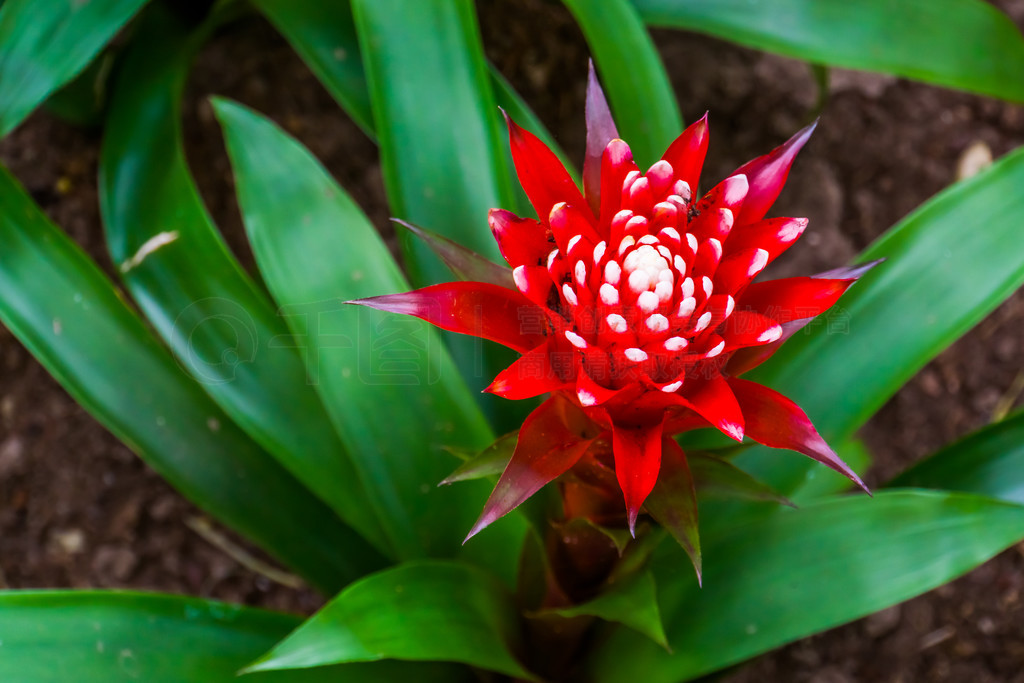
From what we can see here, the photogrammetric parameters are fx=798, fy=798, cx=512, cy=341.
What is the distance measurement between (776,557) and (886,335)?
44cm

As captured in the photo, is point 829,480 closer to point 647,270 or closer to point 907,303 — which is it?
point 907,303

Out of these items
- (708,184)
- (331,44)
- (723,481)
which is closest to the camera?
(723,481)

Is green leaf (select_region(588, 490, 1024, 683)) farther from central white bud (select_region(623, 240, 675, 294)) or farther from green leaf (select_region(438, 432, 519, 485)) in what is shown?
→ central white bud (select_region(623, 240, 675, 294))

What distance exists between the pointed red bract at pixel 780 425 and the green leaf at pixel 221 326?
87 cm

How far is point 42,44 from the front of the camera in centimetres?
150

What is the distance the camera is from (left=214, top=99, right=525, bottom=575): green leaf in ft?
4.46

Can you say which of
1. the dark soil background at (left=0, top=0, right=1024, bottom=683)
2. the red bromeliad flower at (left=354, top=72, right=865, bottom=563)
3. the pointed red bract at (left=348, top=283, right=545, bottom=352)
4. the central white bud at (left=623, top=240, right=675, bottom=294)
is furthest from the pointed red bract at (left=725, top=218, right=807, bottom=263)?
the dark soil background at (left=0, top=0, right=1024, bottom=683)

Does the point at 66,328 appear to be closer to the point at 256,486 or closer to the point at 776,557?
the point at 256,486

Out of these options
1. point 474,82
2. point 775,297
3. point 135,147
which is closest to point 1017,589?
point 775,297

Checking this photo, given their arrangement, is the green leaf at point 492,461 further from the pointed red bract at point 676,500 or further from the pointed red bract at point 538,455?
the pointed red bract at point 676,500

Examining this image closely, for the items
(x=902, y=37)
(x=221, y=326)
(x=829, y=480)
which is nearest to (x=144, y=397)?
(x=221, y=326)

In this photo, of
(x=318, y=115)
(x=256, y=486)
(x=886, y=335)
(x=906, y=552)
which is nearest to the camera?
(x=906, y=552)

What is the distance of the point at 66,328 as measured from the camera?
1.46 m

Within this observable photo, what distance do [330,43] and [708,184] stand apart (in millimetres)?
1092
